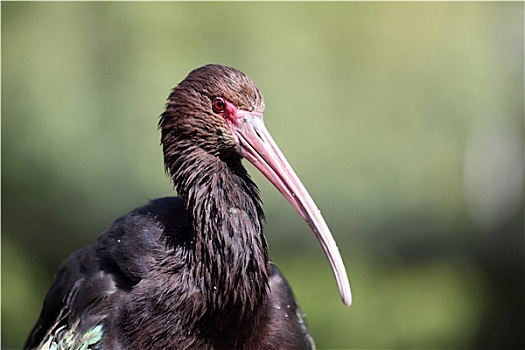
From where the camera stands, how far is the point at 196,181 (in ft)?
14.1

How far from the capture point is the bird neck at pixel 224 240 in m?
4.21

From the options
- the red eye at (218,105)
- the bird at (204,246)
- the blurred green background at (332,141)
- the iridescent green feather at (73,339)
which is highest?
the blurred green background at (332,141)

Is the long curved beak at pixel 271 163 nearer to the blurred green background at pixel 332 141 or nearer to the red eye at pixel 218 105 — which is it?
the red eye at pixel 218 105

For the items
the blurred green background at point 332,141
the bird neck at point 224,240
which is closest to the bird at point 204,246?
the bird neck at point 224,240

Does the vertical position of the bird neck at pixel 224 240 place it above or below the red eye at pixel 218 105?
below

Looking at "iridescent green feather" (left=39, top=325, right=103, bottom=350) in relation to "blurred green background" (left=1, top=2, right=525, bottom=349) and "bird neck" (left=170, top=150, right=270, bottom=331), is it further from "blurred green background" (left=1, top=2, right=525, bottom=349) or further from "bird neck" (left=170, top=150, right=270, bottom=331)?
"blurred green background" (left=1, top=2, right=525, bottom=349)

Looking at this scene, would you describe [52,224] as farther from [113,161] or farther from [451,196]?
[451,196]

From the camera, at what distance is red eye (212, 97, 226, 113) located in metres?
4.29

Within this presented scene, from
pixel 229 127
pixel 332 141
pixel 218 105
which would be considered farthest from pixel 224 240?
pixel 332 141

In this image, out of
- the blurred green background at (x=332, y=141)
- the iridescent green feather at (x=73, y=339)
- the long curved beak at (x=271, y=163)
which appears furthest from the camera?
the blurred green background at (x=332, y=141)

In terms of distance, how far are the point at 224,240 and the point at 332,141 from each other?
5.93 metres

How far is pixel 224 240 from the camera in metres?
4.21

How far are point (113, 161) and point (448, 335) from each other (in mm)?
3802

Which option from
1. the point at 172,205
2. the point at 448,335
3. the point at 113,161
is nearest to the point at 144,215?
the point at 172,205
